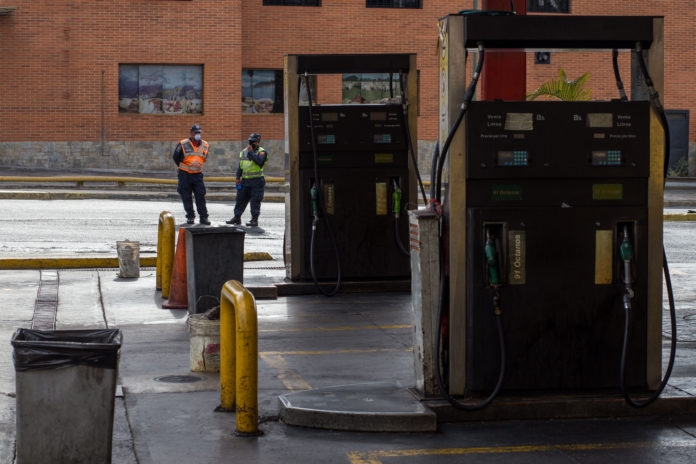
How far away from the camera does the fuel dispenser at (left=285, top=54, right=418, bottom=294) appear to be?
13219 mm

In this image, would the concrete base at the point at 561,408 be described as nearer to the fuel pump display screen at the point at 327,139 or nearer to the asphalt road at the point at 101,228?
the fuel pump display screen at the point at 327,139

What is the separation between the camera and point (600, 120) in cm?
740

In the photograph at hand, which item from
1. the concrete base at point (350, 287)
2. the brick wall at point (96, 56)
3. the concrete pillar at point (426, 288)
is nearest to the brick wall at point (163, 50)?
the brick wall at point (96, 56)

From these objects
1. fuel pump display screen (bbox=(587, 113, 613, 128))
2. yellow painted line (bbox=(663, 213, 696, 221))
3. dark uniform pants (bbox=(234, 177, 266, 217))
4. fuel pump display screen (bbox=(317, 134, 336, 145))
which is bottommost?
yellow painted line (bbox=(663, 213, 696, 221))

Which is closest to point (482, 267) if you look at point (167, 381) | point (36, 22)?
point (167, 381)

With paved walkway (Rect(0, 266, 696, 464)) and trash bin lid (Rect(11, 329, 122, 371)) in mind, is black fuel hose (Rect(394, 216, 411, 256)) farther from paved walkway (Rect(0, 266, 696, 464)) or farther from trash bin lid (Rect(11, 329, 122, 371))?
trash bin lid (Rect(11, 329, 122, 371))

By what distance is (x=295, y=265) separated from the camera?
13.6m

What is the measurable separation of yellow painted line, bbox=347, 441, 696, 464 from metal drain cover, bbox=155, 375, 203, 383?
2.33m

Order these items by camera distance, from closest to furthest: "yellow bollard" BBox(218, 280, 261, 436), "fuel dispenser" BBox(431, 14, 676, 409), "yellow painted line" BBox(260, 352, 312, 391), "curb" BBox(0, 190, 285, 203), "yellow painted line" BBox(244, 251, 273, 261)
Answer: "yellow bollard" BBox(218, 280, 261, 436) → "fuel dispenser" BBox(431, 14, 676, 409) → "yellow painted line" BBox(260, 352, 312, 391) → "yellow painted line" BBox(244, 251, 273, 261) → "curb" BBox(0, 190, 285, 203)

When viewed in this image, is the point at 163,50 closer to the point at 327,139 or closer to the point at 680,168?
the point at 680,168

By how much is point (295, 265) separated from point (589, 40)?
684 centimetres

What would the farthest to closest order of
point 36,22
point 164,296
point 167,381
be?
point 36,22, point 164,296, point 167,381

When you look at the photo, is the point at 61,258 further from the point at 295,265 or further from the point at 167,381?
the point at 167,381

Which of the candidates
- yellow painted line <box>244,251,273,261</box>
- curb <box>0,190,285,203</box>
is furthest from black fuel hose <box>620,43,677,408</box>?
curb <box>0,190,285,203</box>
